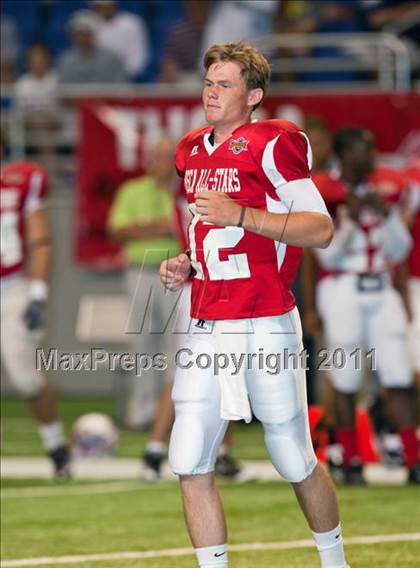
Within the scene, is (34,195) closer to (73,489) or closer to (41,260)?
(41,260)

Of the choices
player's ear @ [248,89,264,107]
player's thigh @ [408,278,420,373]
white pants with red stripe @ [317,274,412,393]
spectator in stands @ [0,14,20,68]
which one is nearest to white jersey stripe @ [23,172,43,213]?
white pants with red stripe @ [317,274,412,393]

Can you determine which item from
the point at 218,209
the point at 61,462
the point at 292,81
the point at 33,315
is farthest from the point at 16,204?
the point at 292,81

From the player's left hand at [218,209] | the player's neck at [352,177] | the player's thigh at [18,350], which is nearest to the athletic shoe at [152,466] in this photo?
the player's thigh at [18,350]

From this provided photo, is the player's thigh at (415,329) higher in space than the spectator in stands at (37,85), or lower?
lower

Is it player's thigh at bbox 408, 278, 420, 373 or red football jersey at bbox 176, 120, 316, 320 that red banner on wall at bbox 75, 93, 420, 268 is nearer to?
player's thigh at bbox 408, 278, 420, 373

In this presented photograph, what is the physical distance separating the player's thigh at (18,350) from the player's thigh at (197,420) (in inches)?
136

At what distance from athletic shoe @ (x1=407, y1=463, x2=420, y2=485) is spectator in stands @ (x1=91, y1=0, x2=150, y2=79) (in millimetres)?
7174

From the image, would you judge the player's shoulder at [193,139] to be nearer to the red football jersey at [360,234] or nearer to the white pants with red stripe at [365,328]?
the red football jersey at [360,234]

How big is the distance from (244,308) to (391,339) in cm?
332

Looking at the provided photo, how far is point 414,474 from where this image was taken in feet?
26.9

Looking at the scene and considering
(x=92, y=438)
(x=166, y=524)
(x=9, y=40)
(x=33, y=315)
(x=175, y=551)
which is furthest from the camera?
(x=9, y=40)

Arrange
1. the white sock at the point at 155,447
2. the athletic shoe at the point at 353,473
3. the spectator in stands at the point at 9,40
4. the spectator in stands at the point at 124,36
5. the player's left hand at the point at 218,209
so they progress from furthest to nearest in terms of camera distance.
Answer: the spectator in stands at the point at 9,40 → the spectator in stands at the point at 124,36 → the white sock at the point at 155,447 → the athletic shoe at the point at 353,473 → the player's left hand at the point at 218,209

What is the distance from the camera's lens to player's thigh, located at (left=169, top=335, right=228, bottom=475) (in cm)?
483

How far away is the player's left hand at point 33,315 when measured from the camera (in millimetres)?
8180
